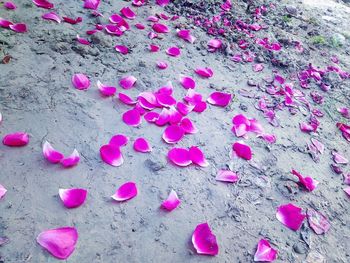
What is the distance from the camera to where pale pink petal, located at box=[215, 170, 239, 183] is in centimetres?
171

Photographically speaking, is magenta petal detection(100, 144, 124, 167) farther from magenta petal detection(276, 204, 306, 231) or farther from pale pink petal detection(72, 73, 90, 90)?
magenta petal detection(276, 204, 306, 231)

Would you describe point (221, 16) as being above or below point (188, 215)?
above

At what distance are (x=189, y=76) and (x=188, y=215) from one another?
3.87 ft

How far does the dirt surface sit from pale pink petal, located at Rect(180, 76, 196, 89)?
2.6 inches

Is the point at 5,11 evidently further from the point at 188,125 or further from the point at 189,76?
the point at 188,125

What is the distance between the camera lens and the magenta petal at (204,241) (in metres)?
1.38

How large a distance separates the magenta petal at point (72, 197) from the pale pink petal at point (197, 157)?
0.60 metres

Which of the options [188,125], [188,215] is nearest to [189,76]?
[188,125]

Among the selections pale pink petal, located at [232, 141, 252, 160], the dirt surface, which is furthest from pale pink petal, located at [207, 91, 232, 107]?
pale pink petal, located at [232, 141, 252, 160]

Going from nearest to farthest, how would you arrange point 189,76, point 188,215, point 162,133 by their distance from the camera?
point 188,215 → point 162,133 → point 189,76

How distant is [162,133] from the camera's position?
1.89 metres

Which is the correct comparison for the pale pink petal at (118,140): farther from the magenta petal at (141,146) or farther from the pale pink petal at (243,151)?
the pale pink petal at (243,151)

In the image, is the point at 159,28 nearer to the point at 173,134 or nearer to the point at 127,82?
the point at 127,82

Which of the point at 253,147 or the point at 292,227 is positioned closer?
the point at 292,227
